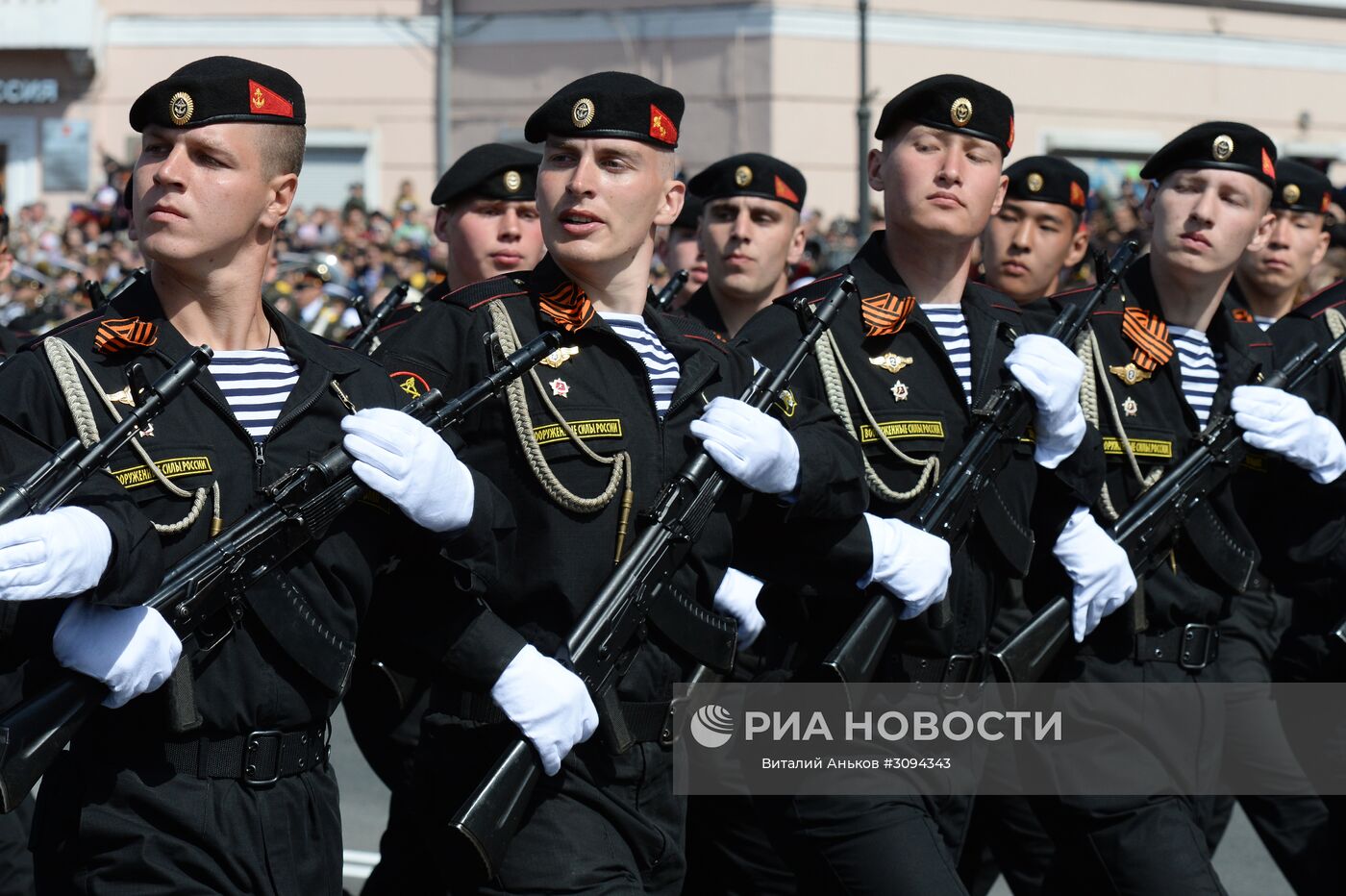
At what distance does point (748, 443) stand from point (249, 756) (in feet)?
3.96

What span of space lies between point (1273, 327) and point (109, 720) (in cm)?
409

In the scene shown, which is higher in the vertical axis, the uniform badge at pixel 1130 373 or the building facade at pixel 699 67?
the uniform badge at pixel 1130 373

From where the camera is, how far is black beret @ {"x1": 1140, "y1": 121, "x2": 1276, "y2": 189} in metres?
5.28

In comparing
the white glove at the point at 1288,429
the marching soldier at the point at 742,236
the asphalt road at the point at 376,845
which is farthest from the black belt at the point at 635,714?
the marching soldier at the point at 742,236

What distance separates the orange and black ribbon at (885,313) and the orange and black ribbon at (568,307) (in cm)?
87

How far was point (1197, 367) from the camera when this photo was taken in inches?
208

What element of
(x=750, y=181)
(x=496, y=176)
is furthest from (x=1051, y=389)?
(x=750, y=181)

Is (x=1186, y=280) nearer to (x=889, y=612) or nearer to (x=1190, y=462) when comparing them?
(x=1190, y=462)

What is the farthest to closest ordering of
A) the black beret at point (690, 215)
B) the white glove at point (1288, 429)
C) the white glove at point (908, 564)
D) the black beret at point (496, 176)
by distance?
the black beret at point (690, 215), the black beret at point (496, 176), the white glove at point (1288, 429), the white glove at point (908, 564)

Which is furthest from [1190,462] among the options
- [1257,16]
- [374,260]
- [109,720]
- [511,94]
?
[1257,16]

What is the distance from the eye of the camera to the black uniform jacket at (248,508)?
323cm

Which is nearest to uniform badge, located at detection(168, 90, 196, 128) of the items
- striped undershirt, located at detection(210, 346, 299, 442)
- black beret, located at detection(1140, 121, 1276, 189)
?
striped undershirt, located at detection(210, 346, 299, 442)

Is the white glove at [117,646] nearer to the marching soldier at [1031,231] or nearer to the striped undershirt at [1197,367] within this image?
the striped undershirt at [1197,367]

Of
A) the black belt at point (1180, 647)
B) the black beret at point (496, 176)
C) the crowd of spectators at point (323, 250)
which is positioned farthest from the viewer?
the crowd of spectators at point (323, 250)
